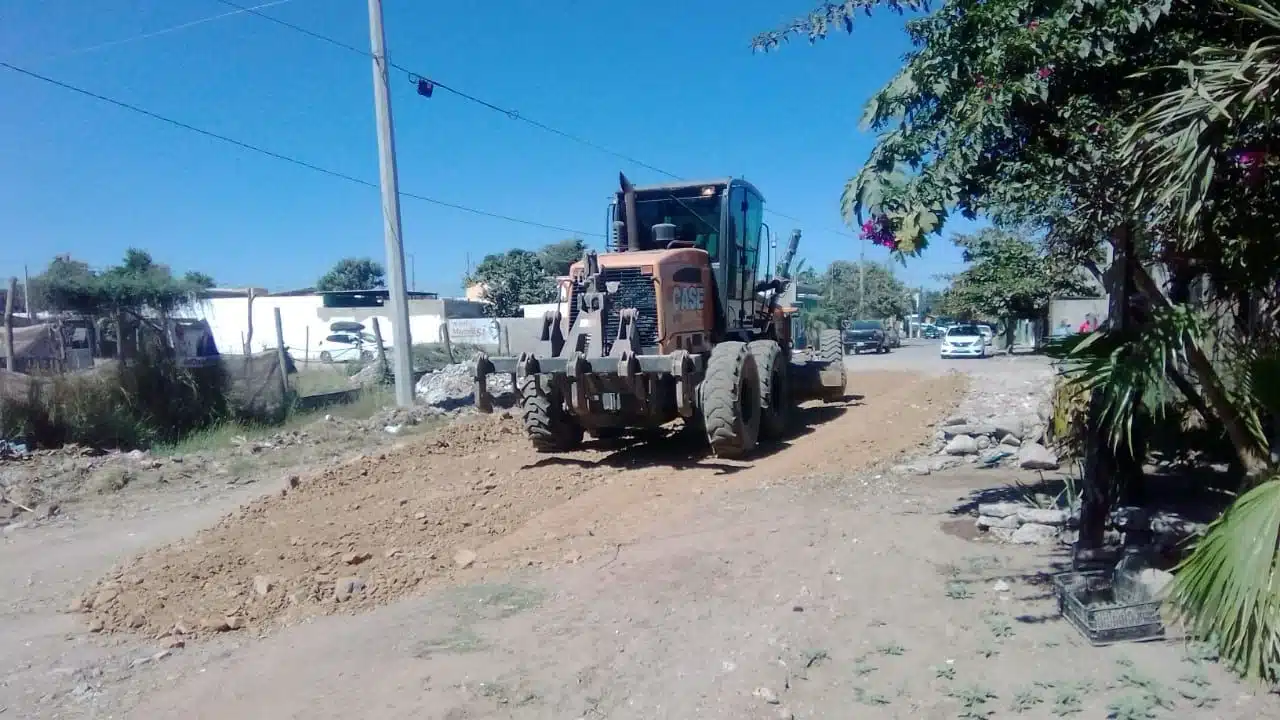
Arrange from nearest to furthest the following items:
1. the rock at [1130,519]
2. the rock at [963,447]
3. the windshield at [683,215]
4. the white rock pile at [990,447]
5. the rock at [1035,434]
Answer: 1. the rock at [1130,519]
2. the white rock pile at [990,447]
3. the rock at [1035,434]
4. the rock at [963,447]
5. the windshield at [683,215]

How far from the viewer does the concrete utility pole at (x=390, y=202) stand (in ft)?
51.2

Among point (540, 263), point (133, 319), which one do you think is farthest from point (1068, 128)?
point (540, 263)

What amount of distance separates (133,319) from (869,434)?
35.5ft

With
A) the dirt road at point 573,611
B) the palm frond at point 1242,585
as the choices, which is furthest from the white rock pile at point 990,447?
the palm frond at point 1242,585

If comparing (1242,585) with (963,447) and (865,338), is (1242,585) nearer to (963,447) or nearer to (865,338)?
(963,447)

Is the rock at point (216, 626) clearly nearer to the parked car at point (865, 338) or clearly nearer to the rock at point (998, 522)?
the rock at point (998, 522)

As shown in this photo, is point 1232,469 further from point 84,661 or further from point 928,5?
point 84,661

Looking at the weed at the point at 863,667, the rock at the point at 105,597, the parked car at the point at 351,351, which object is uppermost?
the parked car at the point at 351,351

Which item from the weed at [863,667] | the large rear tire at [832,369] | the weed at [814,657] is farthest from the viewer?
the large rear tire at [832,369]

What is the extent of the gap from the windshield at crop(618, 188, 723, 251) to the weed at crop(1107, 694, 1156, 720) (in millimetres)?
8097

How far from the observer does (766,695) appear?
453 cm

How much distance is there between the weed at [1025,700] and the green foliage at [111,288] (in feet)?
43.8

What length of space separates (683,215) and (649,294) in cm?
187

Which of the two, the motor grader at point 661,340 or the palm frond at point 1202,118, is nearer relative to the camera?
the palm frond at point 1202,118
